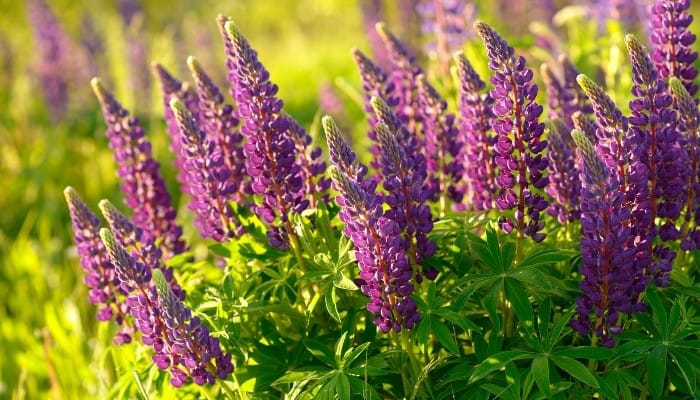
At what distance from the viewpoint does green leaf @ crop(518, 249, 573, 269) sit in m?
2.48

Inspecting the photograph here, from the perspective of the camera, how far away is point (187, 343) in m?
2.43

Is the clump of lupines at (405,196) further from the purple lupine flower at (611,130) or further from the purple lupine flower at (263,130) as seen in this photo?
the purple lupine flower at (611,130)

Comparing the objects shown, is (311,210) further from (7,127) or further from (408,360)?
(7,127)

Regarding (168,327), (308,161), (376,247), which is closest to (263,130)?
(308,161)

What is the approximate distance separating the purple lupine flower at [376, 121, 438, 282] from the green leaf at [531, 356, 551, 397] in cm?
47

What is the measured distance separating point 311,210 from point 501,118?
2.28 ft

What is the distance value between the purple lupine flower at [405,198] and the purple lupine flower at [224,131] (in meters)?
0.70

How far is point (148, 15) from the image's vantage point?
1781 cm

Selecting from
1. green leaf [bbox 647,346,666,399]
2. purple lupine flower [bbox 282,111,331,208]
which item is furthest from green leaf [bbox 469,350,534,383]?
purple lupine flower [bbox 282,111,331,208]

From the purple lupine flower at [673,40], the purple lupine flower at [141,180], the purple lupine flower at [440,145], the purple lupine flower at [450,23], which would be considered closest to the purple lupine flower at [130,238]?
the purple lupine flower at [141,180]

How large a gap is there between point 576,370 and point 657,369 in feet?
0.73

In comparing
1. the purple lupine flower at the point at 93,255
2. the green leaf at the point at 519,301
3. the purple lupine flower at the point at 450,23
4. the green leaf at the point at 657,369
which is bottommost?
Answer: the green leaf at the point at 657,369

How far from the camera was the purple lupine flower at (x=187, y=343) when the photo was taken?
7.79 ft

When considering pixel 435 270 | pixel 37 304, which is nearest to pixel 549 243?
pixel 435 270
